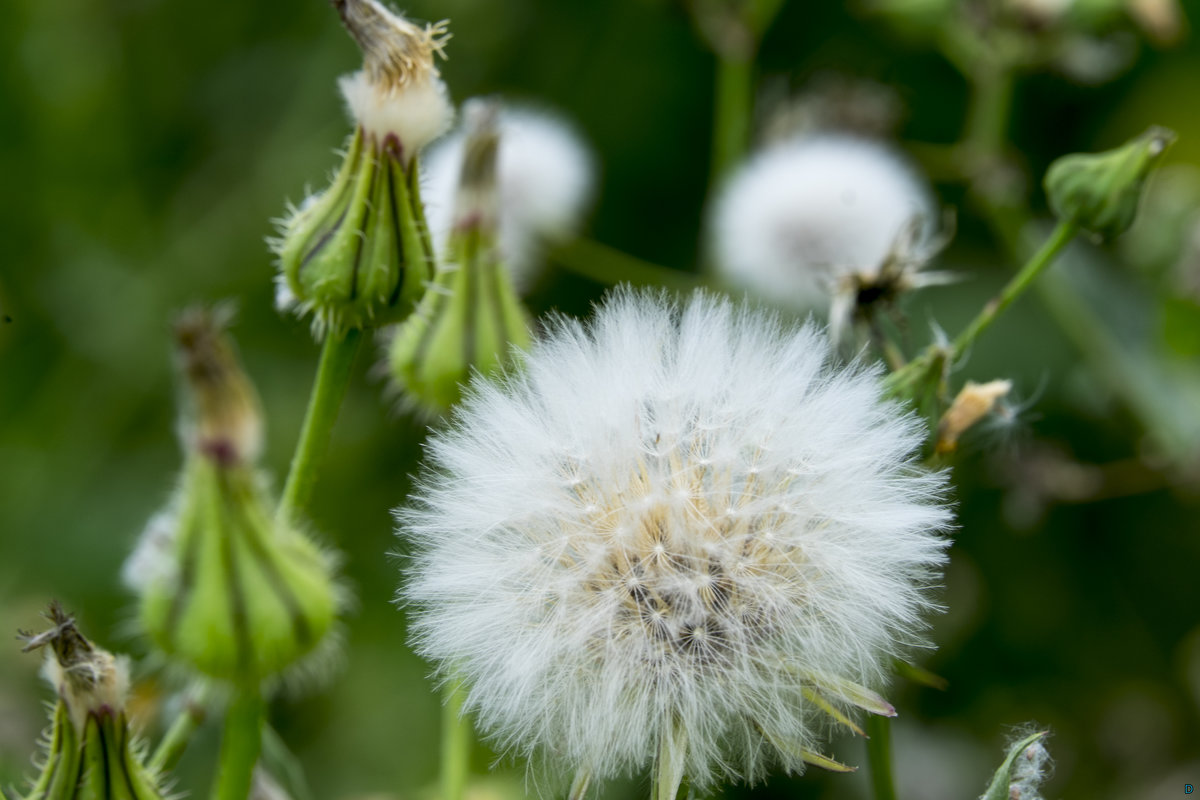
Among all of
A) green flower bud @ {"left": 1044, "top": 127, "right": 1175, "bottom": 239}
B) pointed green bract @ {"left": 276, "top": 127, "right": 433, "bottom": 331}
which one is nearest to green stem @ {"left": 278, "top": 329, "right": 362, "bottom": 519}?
pointed green bract @ {"left": 276, "top": 127, "right": 433, "bottom": 331}

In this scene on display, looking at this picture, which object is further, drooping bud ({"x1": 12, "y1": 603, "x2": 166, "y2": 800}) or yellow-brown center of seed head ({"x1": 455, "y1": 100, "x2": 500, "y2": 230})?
yellow-brown center of seed head ({"x1": 455, "y1": 100, "x2": 500, "y2": 230})

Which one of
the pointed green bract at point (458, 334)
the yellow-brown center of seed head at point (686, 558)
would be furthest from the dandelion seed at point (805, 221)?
the yellow-brown center of seed head at point (686, 558)

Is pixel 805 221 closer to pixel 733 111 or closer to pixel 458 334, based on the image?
pixel 733 111

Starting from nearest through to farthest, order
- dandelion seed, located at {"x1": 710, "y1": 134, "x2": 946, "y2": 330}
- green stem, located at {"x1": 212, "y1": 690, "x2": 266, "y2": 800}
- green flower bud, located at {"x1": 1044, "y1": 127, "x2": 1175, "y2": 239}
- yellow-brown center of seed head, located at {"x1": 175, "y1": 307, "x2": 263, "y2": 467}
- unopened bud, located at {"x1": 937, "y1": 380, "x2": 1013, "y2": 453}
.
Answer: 1. yellow-brown center of seed head, located at {"x1": 175, "y1": 307, "x2": 263, "y2": 467}
2. green stem, located at {"x1": 212, "y1": 690, "x2": 266, "y2": 800}
3. unopened bud, located at {"x1": 937, "y1": 380, "x2": 1013, "y2": 453}
4. green flower bud, located at {"x1": 1044, "y1": 127, "x2": 1175, "y2": 239}
5. dandelion seed, located at {"x1": 710, "y1": 134, "x2": 946, "y2": 330}

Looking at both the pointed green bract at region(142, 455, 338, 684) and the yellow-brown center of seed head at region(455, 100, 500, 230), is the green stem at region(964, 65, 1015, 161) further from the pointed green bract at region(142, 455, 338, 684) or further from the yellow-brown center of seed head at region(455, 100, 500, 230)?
the pointed green bract at region(142, 455, 338, 684)

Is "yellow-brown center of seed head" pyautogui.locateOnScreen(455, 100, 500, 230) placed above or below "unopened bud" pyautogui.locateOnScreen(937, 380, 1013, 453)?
above

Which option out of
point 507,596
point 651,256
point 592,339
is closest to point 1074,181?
point 592,339

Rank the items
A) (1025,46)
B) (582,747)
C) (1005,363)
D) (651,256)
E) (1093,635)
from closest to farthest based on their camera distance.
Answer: (582,747) < (1025,46) < (1093,635) < (1005,363) < (651,256)

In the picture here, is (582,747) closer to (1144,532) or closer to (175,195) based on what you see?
(1144,532)

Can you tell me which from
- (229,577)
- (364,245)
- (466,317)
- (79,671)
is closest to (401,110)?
(364,245)
